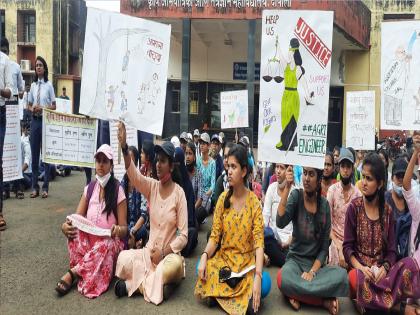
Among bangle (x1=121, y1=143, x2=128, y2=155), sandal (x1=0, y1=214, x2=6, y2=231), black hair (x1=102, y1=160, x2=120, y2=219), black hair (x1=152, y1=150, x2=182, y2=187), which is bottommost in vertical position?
sandal (x1=0, y1=214, x2=6, y2=231)

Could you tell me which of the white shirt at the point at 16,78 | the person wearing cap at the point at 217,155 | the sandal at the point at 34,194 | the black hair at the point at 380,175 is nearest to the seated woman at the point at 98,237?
the black hair at the point at 380,175

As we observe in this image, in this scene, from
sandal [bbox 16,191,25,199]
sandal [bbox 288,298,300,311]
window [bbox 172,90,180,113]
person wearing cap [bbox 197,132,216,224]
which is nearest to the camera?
sandal [bbox 288,298,300,311]

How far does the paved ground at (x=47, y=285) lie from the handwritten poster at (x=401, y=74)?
179 centimetres

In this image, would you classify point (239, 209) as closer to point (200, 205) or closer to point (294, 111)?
point (294, 111)

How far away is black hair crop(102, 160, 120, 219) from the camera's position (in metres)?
3.95

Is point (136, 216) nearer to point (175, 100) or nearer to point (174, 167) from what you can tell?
point (174, 167)

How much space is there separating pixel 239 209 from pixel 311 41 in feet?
5.38

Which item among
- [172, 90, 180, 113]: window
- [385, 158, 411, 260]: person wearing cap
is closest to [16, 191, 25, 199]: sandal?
[385, 158, 411, 260]: person wearing cap

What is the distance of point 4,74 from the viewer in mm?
5215

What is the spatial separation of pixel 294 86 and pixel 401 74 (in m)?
1.10

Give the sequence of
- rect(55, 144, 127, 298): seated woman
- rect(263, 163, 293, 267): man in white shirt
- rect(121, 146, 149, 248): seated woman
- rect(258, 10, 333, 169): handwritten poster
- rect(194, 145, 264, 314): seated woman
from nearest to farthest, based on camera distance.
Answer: rect(194, 145, 264, 314): seated woman, rect(55, 144, 127, 298): seated woman, rect(258, 10, 333, 169): handwritten poster, rect(121, 146, 149, 248): seated woman, rect(263, 163, 293, 267): man in white shirt

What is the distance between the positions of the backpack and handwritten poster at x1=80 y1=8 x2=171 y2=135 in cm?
→ 247

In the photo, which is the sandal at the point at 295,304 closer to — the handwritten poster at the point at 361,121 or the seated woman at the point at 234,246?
the seated woman at the point at 234,246

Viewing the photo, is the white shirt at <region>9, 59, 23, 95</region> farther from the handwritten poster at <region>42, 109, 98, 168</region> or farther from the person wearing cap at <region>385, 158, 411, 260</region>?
the person wearing cap at <region>385, 158, 411, 260</region>
